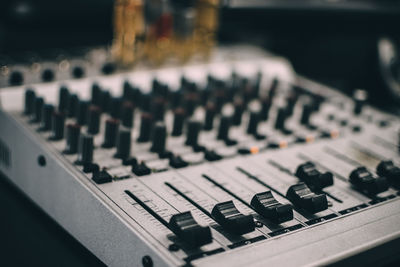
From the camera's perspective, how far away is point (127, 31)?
1339 mm

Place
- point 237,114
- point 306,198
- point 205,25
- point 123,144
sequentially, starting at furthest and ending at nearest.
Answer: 1. point 205,25
2. point 237,114
3. point 123,144
4. point 306,198

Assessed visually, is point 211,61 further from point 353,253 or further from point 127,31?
point 353,253

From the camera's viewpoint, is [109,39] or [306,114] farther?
[109,39]

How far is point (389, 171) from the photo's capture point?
932mm

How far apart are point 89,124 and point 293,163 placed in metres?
0.39

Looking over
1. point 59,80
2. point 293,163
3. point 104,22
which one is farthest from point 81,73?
point 293,163

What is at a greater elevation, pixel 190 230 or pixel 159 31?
pixel 159 31

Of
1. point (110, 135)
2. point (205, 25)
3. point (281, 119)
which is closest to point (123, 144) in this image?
point (110, 135)

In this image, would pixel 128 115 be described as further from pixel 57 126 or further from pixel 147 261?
pixel 147 261

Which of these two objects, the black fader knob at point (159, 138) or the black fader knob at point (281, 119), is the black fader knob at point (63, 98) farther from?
the black fader knob at point (281, 119)

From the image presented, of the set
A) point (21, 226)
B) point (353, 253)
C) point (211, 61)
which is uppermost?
point (211, 61)

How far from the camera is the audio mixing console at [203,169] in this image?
0.72 metres

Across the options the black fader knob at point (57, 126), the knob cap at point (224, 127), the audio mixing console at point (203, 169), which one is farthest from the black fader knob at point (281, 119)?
the black fader knob at point (57, 126)

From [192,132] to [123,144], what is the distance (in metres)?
0.15
